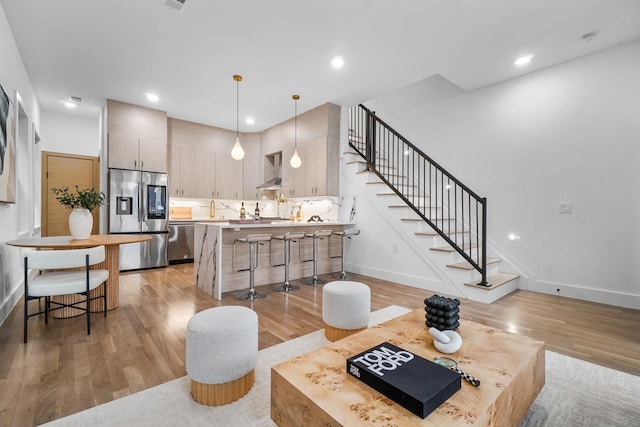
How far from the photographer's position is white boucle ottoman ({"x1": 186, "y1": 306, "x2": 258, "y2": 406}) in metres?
1.63

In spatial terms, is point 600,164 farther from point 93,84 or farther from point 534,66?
point 93,84

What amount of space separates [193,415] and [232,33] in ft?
11.8

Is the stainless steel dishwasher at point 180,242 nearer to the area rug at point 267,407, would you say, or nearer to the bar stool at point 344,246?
the bar stool at point 344,246

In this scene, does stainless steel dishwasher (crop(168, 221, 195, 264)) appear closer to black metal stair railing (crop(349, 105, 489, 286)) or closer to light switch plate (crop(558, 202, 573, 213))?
black metal stair railing (crop(349, 105, 489, 286))

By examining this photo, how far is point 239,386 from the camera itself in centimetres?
173

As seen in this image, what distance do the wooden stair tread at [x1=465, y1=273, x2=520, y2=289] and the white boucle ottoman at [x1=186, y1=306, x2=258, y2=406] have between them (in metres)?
3.12

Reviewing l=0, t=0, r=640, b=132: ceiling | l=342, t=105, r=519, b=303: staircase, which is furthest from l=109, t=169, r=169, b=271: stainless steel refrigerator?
l=342, t=105, r=519, b=303: staircase

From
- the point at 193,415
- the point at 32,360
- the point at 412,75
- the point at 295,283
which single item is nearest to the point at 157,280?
the point at 295,283

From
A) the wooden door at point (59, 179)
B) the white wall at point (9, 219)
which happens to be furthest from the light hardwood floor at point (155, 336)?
the wooden door at point (59, 179)

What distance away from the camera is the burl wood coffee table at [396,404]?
103cm

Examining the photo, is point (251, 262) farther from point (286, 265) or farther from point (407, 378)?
point (407, 378)

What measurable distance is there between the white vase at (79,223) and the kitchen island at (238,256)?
1.36 metres

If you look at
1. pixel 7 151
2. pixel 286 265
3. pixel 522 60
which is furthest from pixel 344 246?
pixel 7 151

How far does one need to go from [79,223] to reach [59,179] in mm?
4386
